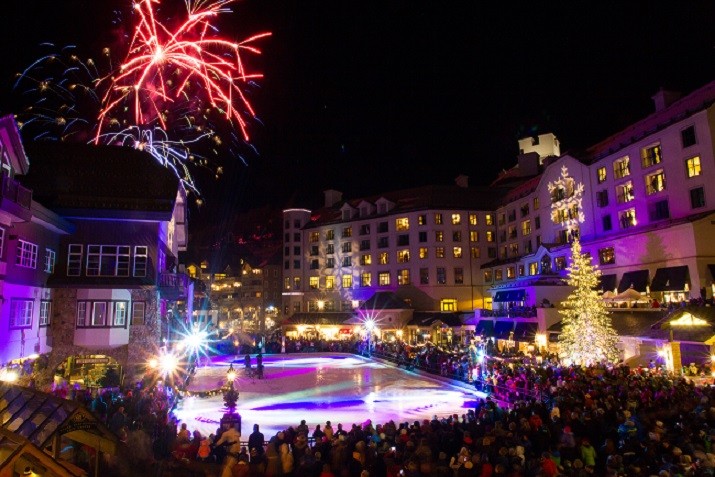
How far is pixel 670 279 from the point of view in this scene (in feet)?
97.4

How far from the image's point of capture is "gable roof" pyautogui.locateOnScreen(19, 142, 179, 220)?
2483cm

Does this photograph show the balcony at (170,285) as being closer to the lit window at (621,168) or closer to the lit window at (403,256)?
the lit window at (621,168)

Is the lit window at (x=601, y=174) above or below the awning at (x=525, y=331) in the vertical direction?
above

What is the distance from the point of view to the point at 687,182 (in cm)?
3039

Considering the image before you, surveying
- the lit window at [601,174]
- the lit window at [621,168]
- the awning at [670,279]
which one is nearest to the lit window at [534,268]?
the lit window at [601,174]

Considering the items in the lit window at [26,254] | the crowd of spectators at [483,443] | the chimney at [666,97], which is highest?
the chimney at [666,97]

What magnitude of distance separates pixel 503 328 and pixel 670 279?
14598 mm

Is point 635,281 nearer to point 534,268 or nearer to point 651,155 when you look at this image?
point 651,155

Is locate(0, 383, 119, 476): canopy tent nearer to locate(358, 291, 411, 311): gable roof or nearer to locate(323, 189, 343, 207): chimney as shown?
locate(358, 291, 411, 311): gable roof

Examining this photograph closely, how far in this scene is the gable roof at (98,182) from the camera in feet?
81.5

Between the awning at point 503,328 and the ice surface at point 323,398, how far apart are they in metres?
10.2

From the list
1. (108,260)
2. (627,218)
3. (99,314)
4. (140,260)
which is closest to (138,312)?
(99,314)

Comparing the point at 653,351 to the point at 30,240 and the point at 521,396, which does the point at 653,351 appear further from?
the point at 30,240

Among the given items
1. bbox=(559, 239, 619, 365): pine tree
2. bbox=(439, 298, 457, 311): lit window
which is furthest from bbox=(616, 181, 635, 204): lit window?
bbox=(439, 298, 457, 311): lit window
